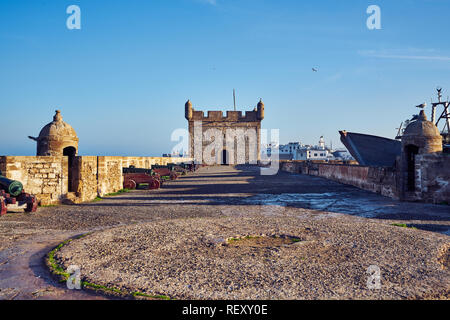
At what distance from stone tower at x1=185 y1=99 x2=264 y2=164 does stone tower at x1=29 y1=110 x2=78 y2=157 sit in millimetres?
36385

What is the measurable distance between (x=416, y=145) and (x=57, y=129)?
10763mm

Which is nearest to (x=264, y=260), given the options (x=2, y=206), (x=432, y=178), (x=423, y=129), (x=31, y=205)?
(x=2, y=206)

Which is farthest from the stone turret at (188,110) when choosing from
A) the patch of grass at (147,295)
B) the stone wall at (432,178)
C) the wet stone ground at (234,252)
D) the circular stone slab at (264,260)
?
the patch of grass at (147,295)

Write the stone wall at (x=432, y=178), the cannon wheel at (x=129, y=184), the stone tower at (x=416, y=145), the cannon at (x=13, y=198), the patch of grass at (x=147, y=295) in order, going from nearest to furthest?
the patch of grass at (x=147, y=295) → the cannon at (x=13, y=198) → the stone wall at (x=432, y=178) → the stone tower at (x=416, y=145) → the cannon wheel at (x=129, y=184)

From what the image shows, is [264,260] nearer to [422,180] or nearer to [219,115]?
[422,180]

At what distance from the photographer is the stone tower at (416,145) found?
965 cm

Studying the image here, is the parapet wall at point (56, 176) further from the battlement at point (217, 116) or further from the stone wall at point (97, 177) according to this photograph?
the battlement at point (217, 116)

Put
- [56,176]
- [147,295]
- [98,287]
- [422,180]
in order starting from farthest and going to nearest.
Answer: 1. [422,180]
2. [56,176]
3. [98,287]
4. [147,295]

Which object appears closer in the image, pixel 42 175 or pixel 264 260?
pixel 264 260

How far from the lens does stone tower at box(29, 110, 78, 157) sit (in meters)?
9.82

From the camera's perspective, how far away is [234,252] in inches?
162

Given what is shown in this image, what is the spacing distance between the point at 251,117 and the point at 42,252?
145 ft

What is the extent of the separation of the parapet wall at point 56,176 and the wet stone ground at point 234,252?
1092 mm
